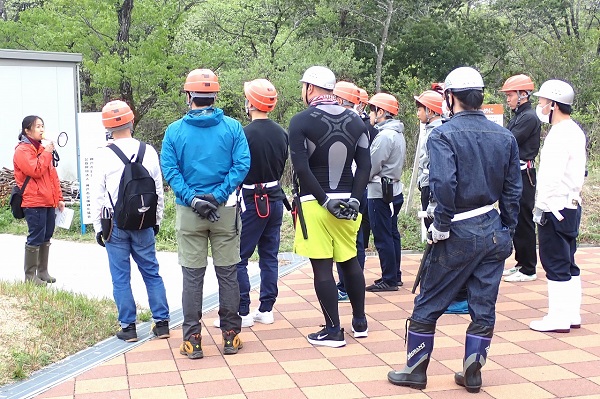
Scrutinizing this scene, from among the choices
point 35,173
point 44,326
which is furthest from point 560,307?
point 35,173

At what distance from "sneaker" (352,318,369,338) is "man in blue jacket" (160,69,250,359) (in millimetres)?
915

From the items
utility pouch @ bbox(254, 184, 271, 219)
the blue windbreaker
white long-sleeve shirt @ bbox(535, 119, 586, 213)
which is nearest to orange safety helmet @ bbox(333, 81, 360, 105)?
utility pouch @ bbox(254, 184, 271, 219)

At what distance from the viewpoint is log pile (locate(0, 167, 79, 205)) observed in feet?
39.9

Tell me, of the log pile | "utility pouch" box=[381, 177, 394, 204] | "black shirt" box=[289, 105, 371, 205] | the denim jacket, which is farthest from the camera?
the log pile

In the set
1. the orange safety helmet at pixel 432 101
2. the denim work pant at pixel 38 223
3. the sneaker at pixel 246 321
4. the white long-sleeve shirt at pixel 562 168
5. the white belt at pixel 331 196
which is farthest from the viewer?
the denim work pant at pixel 38 223

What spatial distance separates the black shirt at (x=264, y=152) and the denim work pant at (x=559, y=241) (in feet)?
6.96

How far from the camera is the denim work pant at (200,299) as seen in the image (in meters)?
5.25

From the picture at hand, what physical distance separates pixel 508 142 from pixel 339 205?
1280 mm

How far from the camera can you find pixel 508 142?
14.5 feet

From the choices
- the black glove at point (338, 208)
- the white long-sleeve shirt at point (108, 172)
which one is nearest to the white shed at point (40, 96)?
the white long-sleeve shirt at point (108, 172)

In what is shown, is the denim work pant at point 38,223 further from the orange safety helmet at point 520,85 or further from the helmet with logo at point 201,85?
the orange safety helmet at point 520,85

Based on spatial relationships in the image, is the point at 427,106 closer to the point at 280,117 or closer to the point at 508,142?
the point at 508,142

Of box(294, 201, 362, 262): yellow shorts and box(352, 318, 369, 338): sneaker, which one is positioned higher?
box(294, 201, 362, 262): yellow shorts

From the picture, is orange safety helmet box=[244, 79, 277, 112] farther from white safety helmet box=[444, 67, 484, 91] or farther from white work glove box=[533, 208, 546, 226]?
white work glove box=[533, 208, 546, 226]
